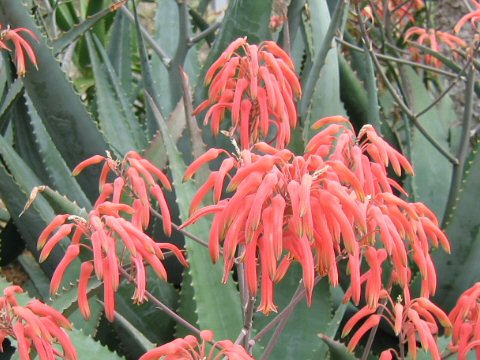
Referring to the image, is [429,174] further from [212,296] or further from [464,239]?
[212,296]

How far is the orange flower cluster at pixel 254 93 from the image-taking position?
1175 millimetres

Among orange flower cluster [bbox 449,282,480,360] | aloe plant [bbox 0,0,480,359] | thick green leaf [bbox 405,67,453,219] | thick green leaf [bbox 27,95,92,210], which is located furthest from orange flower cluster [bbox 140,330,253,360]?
thick green leaf [bbox 405,67,453,219]

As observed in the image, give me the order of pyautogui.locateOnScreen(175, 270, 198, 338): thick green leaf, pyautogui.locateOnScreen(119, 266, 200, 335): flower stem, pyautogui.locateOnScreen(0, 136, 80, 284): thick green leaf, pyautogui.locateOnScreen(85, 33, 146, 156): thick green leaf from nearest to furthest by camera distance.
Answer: pyautogui.locateOnScreen(119, 266, 200, 335): flower stem
pyautogui.locateOnScreen(175, 270, 198, 338): thick green leaf
pyautogui.locateOnScreen(0, 136, 80, 284): thick green leaf
pyautogui.locateOnScreen(85, 33, 146, 156): thick green leaf

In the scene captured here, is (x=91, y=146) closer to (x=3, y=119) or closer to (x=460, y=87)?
(x=3, y=119)

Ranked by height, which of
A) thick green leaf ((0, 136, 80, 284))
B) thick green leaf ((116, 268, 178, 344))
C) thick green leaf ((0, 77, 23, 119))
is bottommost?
thick green leaf ((116, 268, 178, 344))

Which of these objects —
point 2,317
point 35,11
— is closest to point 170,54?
point 35,11

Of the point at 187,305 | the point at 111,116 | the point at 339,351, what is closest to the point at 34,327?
the point at 339,351

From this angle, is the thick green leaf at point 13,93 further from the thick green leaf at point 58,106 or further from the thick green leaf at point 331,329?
the thick green leaf at point 331,329

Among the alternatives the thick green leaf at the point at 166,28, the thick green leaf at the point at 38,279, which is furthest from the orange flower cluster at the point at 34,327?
the thick green leaf at the point at 166,28

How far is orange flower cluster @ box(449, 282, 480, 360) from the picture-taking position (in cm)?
99

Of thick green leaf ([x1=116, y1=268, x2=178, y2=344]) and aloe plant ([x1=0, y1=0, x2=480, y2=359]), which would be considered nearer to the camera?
aloe plant ([x1=0, y1=0, x2=480, y2=359])

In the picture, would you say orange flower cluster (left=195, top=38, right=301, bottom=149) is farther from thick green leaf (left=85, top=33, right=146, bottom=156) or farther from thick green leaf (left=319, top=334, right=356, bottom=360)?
thick green leaf (left=85, top=33, right=146, bottom=156)

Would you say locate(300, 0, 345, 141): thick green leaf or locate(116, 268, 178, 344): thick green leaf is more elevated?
locate(300, 0, 345, 141): thick green leaf

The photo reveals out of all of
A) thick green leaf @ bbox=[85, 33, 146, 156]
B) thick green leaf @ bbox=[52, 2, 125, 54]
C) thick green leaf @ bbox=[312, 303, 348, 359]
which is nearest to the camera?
thick green leaf @ bbox=[312, 303, 348, 359]
